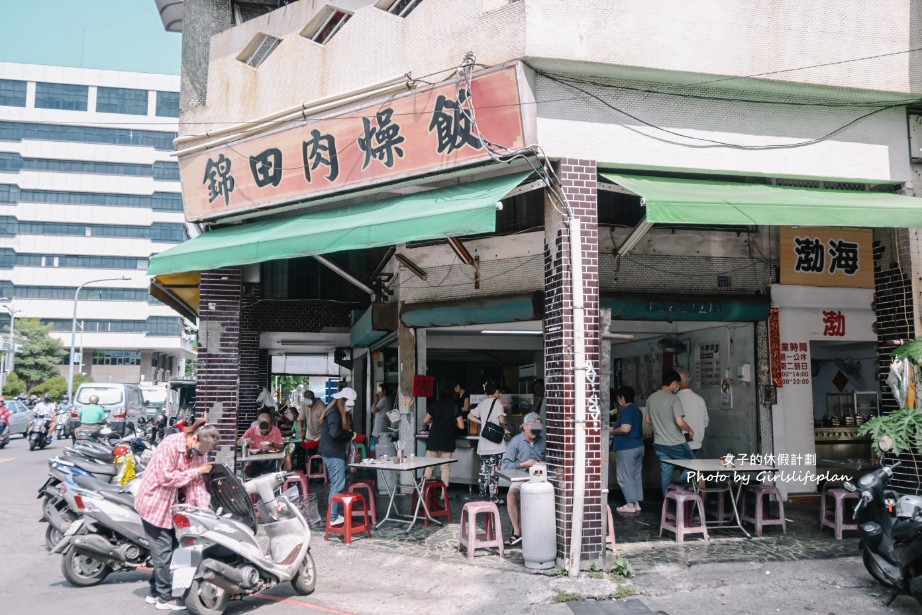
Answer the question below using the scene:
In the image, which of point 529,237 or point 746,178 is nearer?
point 746,178

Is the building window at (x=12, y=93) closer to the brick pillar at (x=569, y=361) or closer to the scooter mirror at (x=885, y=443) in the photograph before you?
the brick pillar at (x=569, y=361)

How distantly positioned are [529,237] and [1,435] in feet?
64.0

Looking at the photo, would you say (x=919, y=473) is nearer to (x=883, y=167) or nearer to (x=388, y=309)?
(x=883, y=167)

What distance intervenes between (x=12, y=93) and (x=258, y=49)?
58.2 m

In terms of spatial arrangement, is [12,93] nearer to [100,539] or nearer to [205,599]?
[100,539]

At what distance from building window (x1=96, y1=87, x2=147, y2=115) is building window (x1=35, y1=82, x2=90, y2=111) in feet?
3.71

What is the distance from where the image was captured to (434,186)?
9008mm

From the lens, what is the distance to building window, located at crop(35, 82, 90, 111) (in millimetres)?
57375

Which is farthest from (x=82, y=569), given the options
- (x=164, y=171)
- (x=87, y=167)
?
(x=87, y=167)

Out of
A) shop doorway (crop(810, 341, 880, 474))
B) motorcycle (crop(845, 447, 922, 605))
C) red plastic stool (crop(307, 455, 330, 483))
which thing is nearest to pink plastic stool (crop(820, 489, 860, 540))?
shop doorway (crop(810, 341, 880, 474))

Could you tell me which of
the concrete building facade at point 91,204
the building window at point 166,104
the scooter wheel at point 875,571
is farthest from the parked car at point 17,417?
the building window at point 166,104

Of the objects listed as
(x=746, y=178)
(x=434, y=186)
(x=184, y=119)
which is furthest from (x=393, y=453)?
(x=746, y=178)

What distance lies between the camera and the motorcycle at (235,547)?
228 inches

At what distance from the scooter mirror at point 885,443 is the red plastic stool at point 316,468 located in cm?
962
